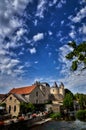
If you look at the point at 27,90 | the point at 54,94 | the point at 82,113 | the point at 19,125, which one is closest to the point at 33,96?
the point at 27,90

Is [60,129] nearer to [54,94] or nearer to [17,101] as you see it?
[17,101]

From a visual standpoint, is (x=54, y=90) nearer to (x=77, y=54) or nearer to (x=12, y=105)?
(x=12, y=105)

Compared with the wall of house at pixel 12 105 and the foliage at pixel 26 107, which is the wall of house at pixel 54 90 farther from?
the wall of house at pixel 12 105

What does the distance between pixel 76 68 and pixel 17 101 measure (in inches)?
1707

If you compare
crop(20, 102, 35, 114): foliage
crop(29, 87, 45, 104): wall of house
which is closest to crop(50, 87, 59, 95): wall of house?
crop(29, 87, 45, 104): wall of house

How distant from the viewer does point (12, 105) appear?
2539 inches

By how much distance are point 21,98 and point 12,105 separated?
447cm

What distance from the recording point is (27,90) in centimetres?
7394

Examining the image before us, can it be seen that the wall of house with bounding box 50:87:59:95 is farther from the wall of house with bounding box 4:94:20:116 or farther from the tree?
the tree

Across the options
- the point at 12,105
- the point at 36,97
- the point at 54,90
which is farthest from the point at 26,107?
the point at 54,90

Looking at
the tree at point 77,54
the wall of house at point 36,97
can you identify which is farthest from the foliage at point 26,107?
the tree at point 77,54

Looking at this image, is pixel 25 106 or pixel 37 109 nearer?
pixel 25 106

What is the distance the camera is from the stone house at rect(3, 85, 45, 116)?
63875 mm

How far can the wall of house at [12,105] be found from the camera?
63.3m
